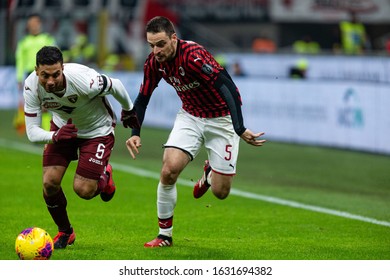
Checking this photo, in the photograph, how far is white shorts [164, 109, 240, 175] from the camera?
9883 mm

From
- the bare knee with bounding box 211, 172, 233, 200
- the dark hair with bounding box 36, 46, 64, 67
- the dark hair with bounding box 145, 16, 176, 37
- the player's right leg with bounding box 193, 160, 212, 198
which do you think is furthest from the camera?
the player's right leg with bounding box 193, 160, 212, 198

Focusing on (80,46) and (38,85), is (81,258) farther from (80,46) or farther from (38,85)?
(80,46)

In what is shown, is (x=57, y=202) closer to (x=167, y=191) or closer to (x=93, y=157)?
(x=93, y=157)

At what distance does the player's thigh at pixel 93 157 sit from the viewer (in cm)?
979

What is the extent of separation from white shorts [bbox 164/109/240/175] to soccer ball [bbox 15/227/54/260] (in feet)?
5.82

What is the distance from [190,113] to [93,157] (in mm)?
1022

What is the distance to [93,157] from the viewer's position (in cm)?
981

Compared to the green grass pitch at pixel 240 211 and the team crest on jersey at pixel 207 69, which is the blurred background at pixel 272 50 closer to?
the green grass pitch at pixel 240 211

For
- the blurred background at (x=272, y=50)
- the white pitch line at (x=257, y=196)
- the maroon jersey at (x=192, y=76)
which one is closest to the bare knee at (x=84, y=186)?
the maroon jersey at (x=192, y=76)

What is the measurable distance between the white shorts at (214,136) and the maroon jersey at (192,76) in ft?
0.25

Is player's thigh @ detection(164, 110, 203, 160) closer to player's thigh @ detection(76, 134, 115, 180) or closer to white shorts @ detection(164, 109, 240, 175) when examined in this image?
white shorts @ detection(164, 109, 240, 175)

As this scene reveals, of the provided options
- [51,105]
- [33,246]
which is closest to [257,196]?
[51,105]

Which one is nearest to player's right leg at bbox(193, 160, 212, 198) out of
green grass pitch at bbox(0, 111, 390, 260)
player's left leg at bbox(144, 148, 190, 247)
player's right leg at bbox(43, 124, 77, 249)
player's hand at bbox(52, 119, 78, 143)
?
green grass pitch at bbox(0, 111, 390, 260)

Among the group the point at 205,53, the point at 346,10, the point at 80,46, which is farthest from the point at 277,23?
the point at 205,53
